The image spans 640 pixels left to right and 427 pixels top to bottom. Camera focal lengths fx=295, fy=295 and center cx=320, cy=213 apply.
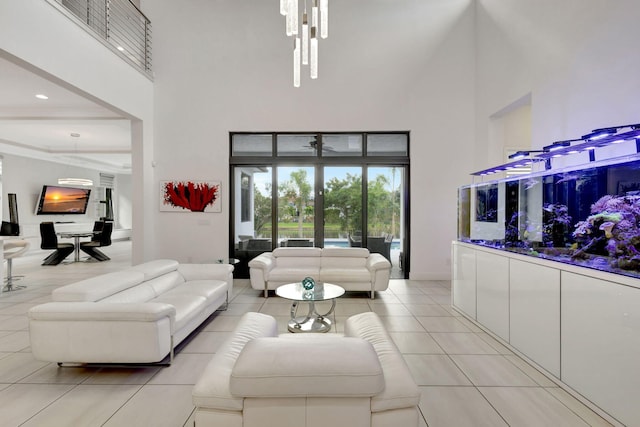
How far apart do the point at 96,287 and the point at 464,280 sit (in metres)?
4.04

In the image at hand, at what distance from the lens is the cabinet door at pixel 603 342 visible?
5.75ft

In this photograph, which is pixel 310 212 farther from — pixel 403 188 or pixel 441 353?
pixel 441 353

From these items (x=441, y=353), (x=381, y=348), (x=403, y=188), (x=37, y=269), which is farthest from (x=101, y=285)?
(x=37, y=269)

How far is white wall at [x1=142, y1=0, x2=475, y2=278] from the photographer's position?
5.85m

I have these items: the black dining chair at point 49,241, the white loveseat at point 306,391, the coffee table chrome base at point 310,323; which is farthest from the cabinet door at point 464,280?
the black dining chair at point 49,241

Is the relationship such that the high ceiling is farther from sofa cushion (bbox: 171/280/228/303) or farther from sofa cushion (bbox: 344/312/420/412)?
sofa cushion (bbox: 344/312/420/412)

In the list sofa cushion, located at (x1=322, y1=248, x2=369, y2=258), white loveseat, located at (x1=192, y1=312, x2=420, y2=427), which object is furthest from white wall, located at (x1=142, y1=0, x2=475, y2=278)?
white loveseat, located at (x1=192, y1=312, x2=420, y2=427)

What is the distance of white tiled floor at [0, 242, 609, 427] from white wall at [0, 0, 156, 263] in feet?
8.94

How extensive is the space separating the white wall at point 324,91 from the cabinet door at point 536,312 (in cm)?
311

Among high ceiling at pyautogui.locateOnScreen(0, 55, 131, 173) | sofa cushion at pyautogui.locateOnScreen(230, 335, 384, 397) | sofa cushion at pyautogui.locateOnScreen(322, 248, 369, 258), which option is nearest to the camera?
sofa cushion at pyautogui.locateOnScreen(230, 335, 384, 397)

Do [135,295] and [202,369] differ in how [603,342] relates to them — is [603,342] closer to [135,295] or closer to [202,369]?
[202,369]

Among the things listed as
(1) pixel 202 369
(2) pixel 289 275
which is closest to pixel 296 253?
(2) pixel 289 275

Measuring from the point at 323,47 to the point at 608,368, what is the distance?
6108 millimetres

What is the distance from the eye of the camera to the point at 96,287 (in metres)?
2.67
